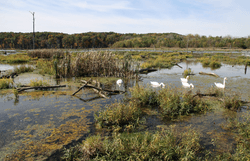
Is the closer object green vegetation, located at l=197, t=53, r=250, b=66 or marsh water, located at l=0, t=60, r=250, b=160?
marsh water, located at l=0, t=60, r=250, b=160

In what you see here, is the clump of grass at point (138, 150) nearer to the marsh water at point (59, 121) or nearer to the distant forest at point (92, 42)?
the marsh water at point (59, 121)

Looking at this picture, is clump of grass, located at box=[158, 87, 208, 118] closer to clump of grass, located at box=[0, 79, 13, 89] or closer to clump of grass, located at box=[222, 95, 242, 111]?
clump of grass, located at box=[222, 95, 242, 111]

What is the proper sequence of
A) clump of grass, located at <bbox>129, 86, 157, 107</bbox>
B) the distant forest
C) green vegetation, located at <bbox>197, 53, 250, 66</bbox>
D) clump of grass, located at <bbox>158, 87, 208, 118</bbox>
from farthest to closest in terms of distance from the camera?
1. the distant forest
2. green vegetation, located at <bbox>197, 53, 250, 66</bbox>
3. clump of grass, located at <bbox>129, 86, 157, 107</bbox>
4. clump of grass, located at <bbox>158, 87, 208, 118</bbox>

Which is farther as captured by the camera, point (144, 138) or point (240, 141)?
point (240, 141)

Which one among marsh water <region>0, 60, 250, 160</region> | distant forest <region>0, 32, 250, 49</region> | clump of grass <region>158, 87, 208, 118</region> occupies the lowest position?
marsh water <region>0, 60, 250, 160</region>

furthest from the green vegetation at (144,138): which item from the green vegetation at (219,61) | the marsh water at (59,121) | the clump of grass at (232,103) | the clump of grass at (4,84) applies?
the green vegetation at (219,61)

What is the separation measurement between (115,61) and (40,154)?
10218 millimetres

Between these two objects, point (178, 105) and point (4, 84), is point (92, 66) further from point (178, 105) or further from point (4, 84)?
point (178, 105)

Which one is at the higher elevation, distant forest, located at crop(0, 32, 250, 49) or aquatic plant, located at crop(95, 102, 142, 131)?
distant forest, located at crop(0, 32, 250, 49)

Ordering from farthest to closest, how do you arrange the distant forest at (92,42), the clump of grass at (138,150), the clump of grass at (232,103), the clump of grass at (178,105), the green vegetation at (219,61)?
the distant forest at (92,42)
the green vegetation at (219,61)
the clump of grass at (232,103)
the clump of grass at (178,105)
the clump of grass at (138,150)

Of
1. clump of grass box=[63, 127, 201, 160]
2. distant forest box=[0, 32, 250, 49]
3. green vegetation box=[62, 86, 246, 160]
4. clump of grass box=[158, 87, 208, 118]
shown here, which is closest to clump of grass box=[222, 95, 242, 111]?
green vegetation box=[62, 86, 246, 160]

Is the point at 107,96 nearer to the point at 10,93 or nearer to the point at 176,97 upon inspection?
the point at 176,97

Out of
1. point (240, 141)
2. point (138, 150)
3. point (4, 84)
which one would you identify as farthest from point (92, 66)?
point (240, 141)

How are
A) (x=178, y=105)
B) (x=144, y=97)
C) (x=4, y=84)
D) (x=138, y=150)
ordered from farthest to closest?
1. (x=4, y=84)
2. (x=144, y=97)
3. (x=178, y=105)
4. (x=138, y=150)
